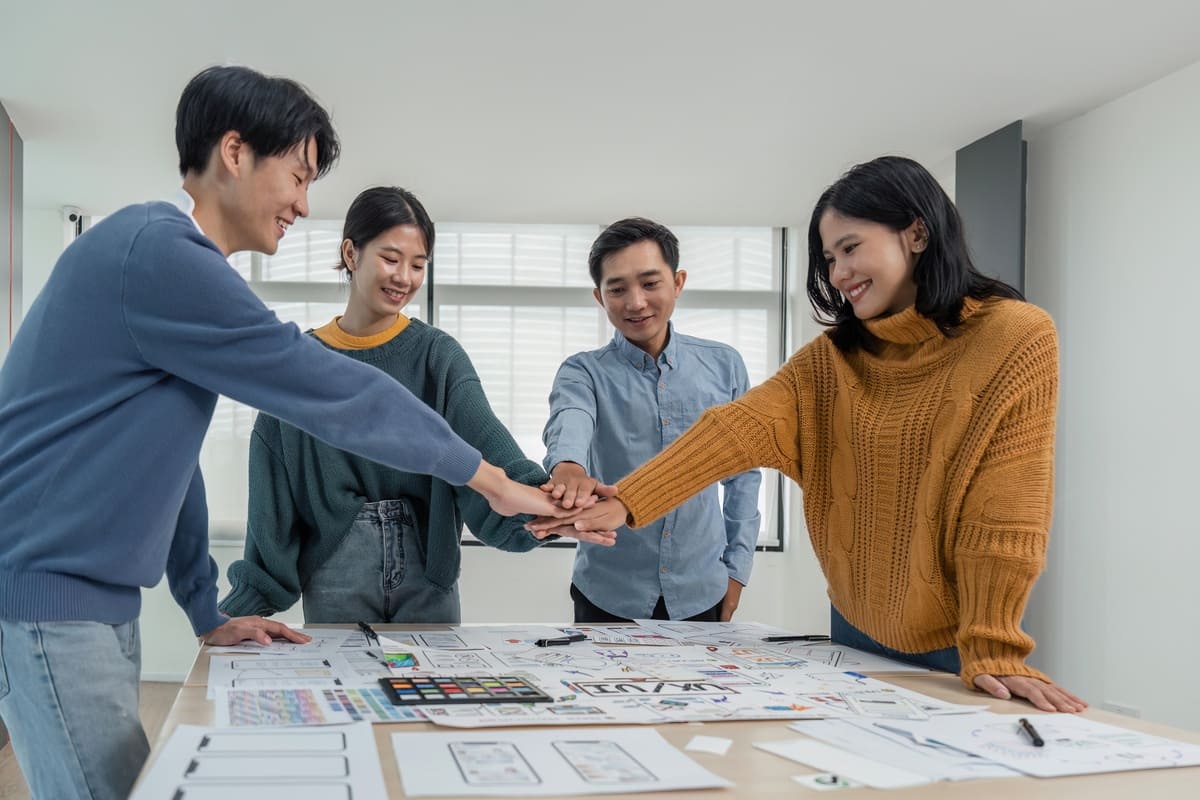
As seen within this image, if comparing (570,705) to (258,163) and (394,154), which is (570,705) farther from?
(394,154)

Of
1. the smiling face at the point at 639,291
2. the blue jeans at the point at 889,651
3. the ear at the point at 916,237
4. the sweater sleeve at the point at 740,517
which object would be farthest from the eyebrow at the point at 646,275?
the blue jeans at the point at 889,651

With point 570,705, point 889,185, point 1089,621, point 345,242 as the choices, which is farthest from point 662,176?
point 570,705

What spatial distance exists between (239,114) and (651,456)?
1382 mm

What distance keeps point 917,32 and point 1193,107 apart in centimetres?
119

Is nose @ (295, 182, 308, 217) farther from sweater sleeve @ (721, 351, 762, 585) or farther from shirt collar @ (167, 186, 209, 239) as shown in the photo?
sweater sleeve @ (721, 351, 762, 585)

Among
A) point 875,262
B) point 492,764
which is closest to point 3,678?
point 492,764

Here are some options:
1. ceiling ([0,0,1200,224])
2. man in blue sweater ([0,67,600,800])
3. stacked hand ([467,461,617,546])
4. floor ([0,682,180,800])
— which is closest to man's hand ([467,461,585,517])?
stacked hand ([467,461,617,546])

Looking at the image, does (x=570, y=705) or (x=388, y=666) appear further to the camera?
(x=388, y=666)

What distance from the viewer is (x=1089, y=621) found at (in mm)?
4223

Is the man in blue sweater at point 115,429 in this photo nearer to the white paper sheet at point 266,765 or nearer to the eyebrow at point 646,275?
the white paper sheet at point 266,765

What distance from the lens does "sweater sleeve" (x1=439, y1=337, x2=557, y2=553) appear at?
1964 mm

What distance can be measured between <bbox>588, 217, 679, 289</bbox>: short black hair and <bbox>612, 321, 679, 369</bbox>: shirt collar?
17 centimetres

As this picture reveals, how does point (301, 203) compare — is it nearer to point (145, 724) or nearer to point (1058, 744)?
point (1058, 744)

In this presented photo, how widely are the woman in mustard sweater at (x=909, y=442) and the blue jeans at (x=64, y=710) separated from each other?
36.4 inches
